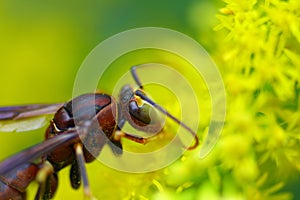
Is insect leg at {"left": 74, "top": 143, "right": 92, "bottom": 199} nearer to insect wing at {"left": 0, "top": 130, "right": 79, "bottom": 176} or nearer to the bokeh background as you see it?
insect wing at {"left": 0, "top": 130, "right": 79, "bottom": 176}

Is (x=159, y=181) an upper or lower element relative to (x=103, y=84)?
lower

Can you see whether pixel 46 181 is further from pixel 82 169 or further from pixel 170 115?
pixel 170 115

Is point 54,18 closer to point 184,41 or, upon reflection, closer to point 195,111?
point 184,41

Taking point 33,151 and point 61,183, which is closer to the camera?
point 33,151

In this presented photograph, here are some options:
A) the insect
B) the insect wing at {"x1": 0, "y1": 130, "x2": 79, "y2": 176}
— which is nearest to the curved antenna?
the insect

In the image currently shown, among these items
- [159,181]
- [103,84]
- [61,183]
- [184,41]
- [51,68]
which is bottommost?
[159,181]

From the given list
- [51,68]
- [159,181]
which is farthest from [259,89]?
[51,68]

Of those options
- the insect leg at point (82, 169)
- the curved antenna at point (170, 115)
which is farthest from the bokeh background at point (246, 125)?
the insect leg at point (82, 169)

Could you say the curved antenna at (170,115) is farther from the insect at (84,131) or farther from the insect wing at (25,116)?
the insect wing at (25,116)
